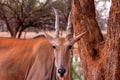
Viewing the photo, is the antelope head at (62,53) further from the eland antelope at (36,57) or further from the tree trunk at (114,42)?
the tree trunk at (114,42)

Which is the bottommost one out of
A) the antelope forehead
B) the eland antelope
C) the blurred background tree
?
the eland antelope

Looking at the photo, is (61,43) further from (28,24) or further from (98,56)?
(28,24)

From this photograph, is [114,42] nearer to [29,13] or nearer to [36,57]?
[36,57]

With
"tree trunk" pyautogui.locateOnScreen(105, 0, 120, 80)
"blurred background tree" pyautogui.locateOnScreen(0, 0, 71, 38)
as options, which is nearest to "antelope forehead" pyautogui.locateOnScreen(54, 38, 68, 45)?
"tree trunk" pyautogui.locateOnScreen(105, 0, 120, 80)

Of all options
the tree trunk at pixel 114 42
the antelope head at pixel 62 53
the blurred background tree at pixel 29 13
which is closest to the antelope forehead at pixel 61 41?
the antelope head at pixel 62 53

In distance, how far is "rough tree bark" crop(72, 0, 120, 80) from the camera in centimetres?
588

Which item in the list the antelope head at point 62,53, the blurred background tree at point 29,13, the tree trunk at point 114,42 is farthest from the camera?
the blurred background tree at point 29,13

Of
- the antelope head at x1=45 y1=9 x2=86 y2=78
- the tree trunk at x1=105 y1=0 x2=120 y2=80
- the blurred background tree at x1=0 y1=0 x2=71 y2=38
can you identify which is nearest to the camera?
the antelope head at x1=45 y1=9 x2=86 y2=78

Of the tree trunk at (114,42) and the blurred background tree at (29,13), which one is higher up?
the blurred background tree at (29,13)

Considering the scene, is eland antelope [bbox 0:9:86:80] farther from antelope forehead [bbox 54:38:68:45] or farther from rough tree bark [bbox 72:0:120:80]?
rough tree bark [bbox 72:0:120:80]

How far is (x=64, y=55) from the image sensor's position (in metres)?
5.73

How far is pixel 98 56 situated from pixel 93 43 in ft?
0.89

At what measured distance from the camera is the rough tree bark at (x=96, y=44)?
232 inches

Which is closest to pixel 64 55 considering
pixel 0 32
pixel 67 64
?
pixel 67 64
